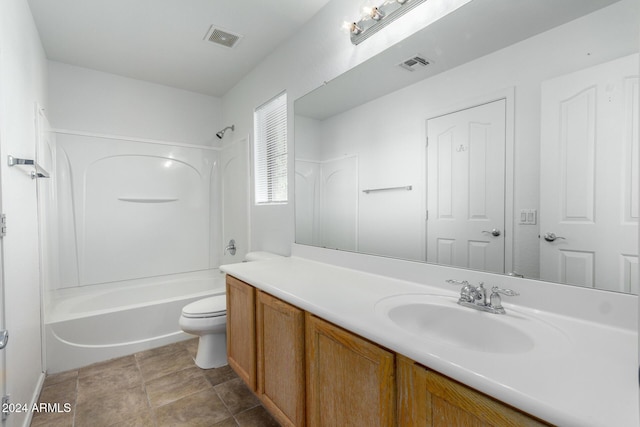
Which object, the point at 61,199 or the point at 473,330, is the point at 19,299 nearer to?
the point at 61,199

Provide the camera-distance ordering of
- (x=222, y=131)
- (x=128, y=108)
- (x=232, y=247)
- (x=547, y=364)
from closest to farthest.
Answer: (x=547, y=364) → (x=128, y=108) → (x=232, y=247) → (x=222, y=131)

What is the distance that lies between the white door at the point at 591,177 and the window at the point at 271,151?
70.0 inches

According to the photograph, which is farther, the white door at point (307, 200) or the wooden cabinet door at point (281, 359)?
the white door at point (307, 200)

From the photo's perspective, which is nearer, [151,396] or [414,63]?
[414,63]

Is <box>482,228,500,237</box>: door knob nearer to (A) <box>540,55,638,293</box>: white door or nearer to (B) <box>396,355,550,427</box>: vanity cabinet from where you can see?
(A) <box>540,55,638,293</box>: white door

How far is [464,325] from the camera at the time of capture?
3.50 ft

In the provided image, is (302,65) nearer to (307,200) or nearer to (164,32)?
(307,200)

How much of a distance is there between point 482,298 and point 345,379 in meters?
0.59

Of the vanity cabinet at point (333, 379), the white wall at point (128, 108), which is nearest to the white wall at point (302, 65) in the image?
the white wall at point (128, 108)

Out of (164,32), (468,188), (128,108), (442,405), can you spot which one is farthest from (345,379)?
(128,108)

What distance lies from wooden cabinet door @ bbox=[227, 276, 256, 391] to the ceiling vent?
1887 millimetres

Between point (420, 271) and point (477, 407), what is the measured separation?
735 mm

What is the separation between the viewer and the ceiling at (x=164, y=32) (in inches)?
77.7

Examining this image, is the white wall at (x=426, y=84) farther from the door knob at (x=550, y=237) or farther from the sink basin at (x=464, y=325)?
the sink basin at (x=464, y=325)
